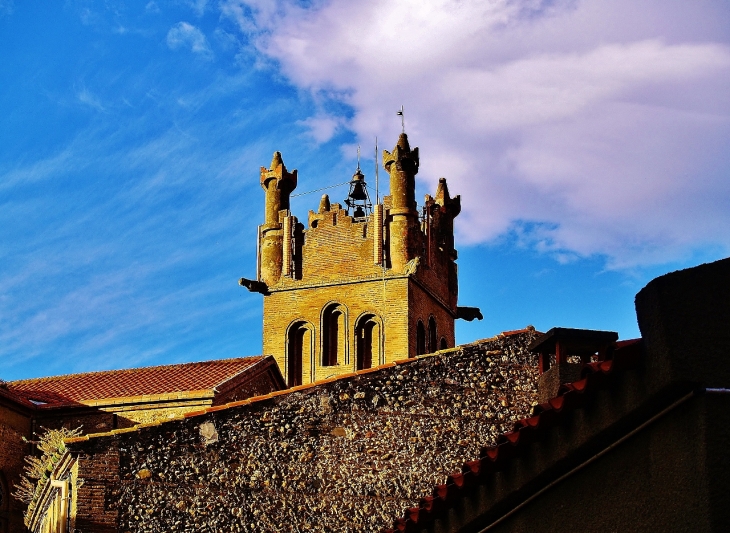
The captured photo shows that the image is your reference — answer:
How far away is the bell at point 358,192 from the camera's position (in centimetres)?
4216

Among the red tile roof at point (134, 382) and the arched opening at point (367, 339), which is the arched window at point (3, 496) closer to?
the red tile roof at point (134, 382)

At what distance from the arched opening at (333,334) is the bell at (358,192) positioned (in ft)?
14.0

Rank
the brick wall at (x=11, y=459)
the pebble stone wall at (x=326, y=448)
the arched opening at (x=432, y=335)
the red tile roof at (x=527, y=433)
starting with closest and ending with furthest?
the red tile roof at (x=527, y=433), the pebble stone wall at (x=326, y=448), the brick wall at (x=11, y=459), the arched opening at (x=432, y=335)

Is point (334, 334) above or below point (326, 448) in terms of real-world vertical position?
above

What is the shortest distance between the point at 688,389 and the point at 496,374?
11220 mm

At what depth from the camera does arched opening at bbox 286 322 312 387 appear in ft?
133

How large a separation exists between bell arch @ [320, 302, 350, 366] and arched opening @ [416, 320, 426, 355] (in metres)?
2.52

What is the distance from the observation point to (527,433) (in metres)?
8.27

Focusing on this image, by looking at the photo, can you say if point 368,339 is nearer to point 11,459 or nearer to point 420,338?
point 420,338

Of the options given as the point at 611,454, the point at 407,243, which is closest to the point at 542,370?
the point at 611,454

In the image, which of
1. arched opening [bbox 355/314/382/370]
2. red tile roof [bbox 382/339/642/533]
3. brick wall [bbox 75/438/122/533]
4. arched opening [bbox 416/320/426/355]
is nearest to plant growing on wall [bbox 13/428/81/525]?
brick wall [bbox 75/438/122/533]

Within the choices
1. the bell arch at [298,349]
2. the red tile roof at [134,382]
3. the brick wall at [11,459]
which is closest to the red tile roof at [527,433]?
the red tile roof at [134,382]

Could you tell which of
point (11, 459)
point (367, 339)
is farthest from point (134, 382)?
point (367, 339)

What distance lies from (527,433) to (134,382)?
18855 millimetres
